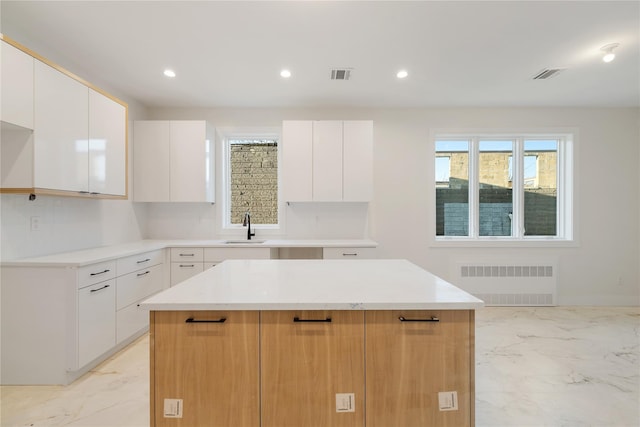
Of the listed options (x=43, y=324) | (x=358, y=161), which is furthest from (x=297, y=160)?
(x=43, y=324)

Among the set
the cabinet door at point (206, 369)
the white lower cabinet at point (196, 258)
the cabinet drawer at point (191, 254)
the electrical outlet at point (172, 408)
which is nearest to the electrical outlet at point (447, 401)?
the cabinet door at point (206, 369)

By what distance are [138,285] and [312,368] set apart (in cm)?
239

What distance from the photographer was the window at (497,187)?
4277 millimetres

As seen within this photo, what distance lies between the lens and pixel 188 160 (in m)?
3.70

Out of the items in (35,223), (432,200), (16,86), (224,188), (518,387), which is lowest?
(518,387)

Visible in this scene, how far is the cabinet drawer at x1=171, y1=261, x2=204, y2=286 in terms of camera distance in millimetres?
3404

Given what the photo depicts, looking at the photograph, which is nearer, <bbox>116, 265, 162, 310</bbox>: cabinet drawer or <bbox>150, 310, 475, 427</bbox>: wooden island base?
<bbox>150, 310, 475, 427</bbox>: wooden island base

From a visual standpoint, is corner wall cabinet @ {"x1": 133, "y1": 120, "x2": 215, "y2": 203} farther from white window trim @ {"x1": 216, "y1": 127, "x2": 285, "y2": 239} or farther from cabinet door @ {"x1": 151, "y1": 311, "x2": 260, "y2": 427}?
cabinet door @ {"x1": 151, "y1": 311, "x2": 260, "y2": 427}

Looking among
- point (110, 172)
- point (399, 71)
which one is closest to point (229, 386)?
point (110, 172)

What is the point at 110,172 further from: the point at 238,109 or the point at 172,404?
the point at 172,404

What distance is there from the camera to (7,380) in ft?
7.16

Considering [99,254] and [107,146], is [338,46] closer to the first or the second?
[107,146]

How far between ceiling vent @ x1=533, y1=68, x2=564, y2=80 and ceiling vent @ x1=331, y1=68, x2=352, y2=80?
6.50ft

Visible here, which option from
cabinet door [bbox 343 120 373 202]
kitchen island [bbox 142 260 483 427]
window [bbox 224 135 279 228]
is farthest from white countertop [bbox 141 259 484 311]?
window [bbox 224 135 279 228]
